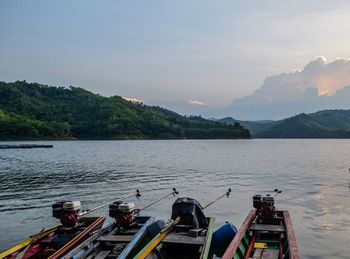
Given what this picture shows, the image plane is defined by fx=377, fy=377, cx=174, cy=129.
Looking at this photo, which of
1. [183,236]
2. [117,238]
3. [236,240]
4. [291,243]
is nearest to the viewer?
[291,243]

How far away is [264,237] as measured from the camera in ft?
49.8

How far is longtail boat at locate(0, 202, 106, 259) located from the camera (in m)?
13.1

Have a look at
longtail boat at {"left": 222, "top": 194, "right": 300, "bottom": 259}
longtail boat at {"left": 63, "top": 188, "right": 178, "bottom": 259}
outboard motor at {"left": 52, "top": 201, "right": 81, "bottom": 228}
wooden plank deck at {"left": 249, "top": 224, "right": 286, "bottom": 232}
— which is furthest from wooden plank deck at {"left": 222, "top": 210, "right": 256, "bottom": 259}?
outboard motor at {"left": 52, "top": 201, "right": 81, "bottom": 228}

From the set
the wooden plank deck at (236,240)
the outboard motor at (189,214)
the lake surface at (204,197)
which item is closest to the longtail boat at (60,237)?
the outboard motor at (189,214)

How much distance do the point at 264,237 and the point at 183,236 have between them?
11.5 ft

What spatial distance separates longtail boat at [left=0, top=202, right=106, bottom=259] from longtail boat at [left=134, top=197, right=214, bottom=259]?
10.0ft

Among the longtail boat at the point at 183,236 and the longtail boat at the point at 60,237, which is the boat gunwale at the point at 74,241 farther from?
the longtail boat at the point at 183,236

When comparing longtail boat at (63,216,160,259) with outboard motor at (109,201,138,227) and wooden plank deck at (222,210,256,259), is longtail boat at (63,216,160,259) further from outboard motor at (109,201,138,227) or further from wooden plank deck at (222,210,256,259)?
wooden plank deck at (222,210,256,259)

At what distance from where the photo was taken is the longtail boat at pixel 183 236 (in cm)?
1278

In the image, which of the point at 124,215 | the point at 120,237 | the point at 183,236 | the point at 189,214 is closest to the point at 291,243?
the point at 183,236

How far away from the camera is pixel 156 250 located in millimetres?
12828

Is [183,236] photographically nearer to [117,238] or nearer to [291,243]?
[117,238]

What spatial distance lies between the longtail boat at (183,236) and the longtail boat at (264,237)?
3.65 feet

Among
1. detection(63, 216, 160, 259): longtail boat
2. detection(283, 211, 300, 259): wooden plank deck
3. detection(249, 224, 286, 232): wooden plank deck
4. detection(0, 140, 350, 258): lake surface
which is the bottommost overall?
detection(0, 140, 350, 258): lake surface
